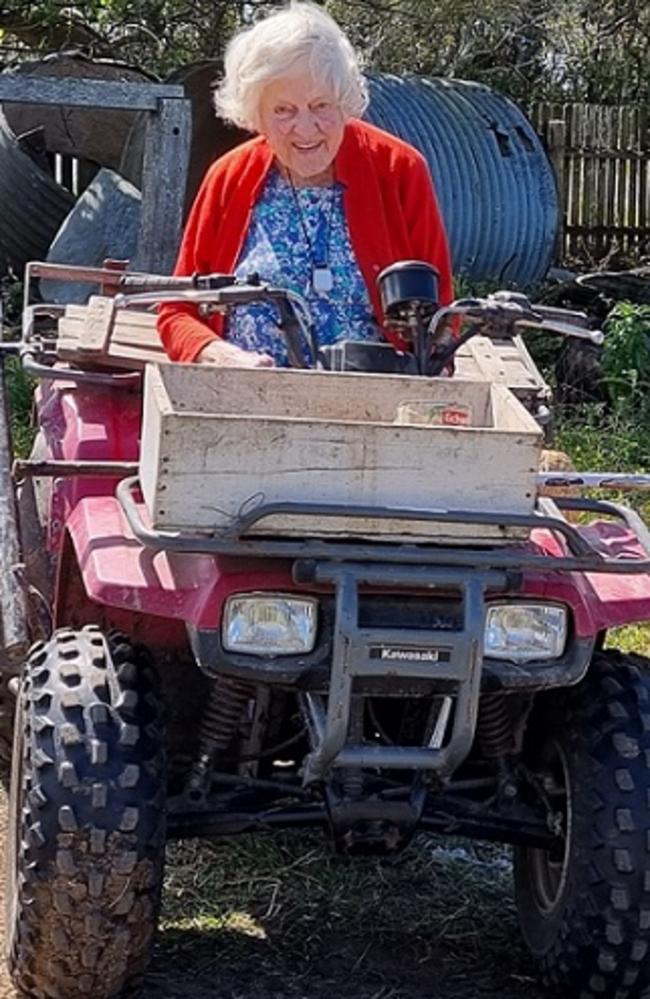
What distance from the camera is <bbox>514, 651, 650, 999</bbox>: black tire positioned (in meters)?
3.26

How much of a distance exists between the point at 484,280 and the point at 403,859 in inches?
270

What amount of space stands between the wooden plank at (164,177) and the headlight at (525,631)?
473 cm

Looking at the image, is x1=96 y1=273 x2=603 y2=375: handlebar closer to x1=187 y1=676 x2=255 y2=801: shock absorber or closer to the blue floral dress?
the blue floral dress

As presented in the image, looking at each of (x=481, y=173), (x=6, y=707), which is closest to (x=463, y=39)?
(x=481, y=173)

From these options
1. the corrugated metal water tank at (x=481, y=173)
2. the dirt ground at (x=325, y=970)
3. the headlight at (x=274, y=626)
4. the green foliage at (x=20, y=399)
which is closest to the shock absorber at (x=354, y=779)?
the headlight at (x=274, y=626)

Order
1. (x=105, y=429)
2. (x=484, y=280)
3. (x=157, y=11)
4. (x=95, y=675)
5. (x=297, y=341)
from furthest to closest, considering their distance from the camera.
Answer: (x=157, y=11) → (x=484, y=280) → (x=105, y=429) → (x=297, y=341) → (x=95, y=675)

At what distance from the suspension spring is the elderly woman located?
786mm

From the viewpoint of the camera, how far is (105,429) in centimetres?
383

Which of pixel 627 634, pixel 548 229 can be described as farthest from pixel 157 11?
pixel 627 634

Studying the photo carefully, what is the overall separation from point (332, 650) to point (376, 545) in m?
0.18

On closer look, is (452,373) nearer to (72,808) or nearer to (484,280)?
(72,808)

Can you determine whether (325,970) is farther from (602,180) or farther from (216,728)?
(602,180)

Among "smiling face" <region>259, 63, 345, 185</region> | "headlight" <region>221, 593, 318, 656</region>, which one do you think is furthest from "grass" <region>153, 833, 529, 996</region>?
"smiling face" <region>259, 63, 345, 185</region>

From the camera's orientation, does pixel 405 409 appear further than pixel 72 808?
Yes
